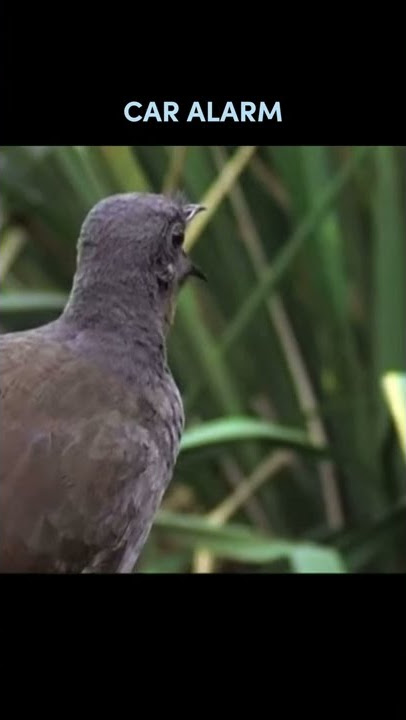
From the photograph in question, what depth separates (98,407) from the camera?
783 mm

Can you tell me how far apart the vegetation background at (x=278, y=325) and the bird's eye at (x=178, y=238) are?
286mm

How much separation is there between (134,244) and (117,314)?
4 centimetres

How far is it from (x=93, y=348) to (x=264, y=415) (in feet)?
1.87

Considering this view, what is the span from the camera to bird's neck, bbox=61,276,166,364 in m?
Result: 0.80

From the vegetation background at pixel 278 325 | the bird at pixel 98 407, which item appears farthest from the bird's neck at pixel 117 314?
the vegetation background at pixel 278 325

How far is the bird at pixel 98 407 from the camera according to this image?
74cm

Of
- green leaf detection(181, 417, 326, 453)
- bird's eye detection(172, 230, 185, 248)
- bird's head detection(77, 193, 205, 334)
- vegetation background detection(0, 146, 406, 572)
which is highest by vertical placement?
vegetation background detection(0, 146, 406, 572)

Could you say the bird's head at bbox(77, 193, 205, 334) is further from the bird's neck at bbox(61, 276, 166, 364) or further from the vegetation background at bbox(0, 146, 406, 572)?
the vegetation background at bbox(0, 146, 406, 572)

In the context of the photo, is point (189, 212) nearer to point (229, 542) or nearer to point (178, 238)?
point (178, 238)

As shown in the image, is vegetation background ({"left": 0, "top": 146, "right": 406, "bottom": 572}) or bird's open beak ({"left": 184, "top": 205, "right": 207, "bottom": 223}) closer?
bird's open beak ({"left": 184, "top": 205, "right": 207, "bottom": 223})

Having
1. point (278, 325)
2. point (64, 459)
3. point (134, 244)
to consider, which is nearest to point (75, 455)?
point (64, 459)

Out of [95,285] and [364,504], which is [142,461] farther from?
[364,504]

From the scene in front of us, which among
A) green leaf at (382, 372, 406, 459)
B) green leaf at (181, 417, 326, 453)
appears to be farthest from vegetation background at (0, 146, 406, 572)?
green leaf at (382, 372, 406, 459)

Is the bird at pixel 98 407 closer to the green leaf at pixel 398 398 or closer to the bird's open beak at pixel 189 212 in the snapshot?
the bird's open beak at pixel 189 212
